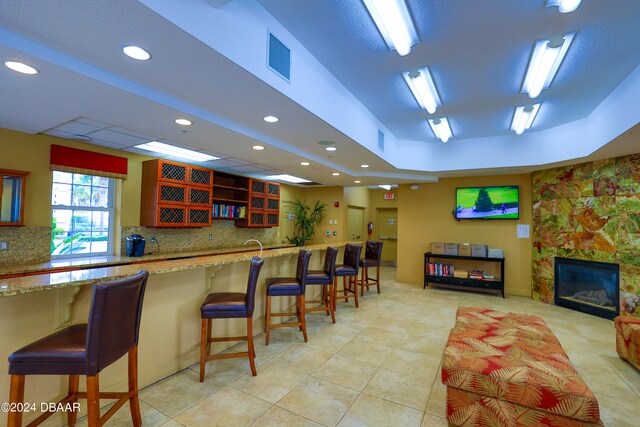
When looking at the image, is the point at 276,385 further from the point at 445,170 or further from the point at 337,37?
the point at 445,170

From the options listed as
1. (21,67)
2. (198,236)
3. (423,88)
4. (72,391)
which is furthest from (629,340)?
(198,236)

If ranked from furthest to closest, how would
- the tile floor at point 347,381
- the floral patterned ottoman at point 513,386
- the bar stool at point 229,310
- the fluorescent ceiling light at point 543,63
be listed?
1. the bar stool at point 229,310
2. the fluorescent ceiling light at point 543,63
3. the tile floor at point 347,381
4. the floral patterned ottoman at point 513,386

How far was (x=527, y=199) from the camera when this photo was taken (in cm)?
582

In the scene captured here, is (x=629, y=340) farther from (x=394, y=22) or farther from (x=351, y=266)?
(x=394, y=22)

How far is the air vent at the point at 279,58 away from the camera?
2236mm

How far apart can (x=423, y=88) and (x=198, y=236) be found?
4680 mm

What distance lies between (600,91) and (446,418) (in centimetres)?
382

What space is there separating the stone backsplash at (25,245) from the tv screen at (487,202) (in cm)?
693

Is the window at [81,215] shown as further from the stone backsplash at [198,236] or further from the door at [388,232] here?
the door at [388,232]

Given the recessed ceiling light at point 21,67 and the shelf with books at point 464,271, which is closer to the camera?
the recessed ceiling light at point 21,67

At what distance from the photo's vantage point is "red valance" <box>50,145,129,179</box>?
3.82 metres

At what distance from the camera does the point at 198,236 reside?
5.72 m

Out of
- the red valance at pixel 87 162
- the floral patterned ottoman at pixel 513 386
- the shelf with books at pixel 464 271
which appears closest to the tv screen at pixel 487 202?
the shelf with books at pixel 464 271

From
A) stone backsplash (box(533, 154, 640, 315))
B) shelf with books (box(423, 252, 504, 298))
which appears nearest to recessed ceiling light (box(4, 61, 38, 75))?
shelf with books (box(423, 252, 504, 298))
